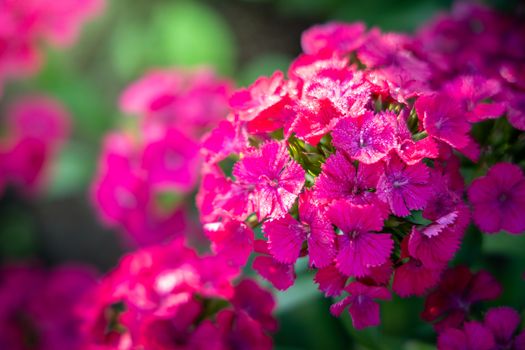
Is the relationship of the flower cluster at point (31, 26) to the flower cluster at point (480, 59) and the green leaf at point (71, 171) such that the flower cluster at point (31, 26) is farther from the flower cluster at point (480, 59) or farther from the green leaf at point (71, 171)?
the flower cluster at point (480, 59)

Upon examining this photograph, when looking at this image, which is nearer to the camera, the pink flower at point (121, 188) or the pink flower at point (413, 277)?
the pink flower at point (413, 277)

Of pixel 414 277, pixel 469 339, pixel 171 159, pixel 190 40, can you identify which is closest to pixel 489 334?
pixel 469 339

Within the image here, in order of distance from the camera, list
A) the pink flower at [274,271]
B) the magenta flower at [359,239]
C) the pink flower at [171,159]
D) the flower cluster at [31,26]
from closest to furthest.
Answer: the magenta flower at [359,239] < the pink flower at [274,271] < the pink flower at [171,159] < the flower cluster at [31,26]

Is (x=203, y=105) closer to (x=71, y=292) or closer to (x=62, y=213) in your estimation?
(x=71, y=292)

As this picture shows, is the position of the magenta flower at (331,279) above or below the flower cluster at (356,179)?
below

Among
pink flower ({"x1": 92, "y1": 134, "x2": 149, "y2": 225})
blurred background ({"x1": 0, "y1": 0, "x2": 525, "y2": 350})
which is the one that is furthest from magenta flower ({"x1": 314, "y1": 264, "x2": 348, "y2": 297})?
blurred background ({"x1": 0, "y1": 0, "x2": 525, "y2": 350})

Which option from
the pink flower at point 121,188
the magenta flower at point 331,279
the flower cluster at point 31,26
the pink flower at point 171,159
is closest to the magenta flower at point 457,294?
the magenta flower at point 331,279

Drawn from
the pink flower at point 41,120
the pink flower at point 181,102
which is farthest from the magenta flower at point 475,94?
the pink flower at point 41,120

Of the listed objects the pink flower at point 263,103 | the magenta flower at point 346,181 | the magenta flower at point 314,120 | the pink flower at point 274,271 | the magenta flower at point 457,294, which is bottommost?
the magenta flower at point 457,294

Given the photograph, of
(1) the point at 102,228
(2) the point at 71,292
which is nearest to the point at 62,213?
(1) the point at 102,228

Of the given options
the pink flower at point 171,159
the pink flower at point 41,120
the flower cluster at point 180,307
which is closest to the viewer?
the flower cluster at point 180,307
